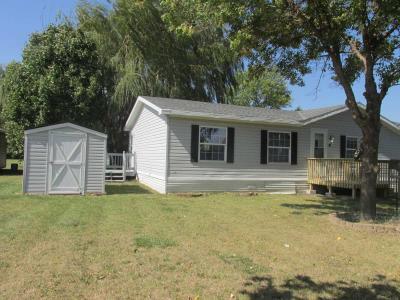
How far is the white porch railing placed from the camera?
18.1 meters

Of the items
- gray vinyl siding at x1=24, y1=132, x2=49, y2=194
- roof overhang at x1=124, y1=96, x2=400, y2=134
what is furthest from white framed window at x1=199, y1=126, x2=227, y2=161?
gray vinyl siding at x1=24, y1=132, x2=49, y2=194

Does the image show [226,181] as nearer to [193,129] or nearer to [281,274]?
[193,129]

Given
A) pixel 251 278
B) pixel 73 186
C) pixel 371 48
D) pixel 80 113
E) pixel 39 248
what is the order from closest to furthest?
pixel 251 278
pixel 39 248
pixel 371 48
pixel 73 186
pixel 80 113

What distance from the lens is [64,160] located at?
12203mm

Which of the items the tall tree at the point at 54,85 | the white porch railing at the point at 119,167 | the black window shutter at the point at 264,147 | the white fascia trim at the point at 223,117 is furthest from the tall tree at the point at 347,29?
the tall tree at the point at 54,85

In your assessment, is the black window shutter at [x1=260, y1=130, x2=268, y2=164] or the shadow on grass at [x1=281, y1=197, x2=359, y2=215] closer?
the shadow on grass at [x1=281, y1=197, x2=359, y2=215]

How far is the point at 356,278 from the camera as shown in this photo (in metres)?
5.12

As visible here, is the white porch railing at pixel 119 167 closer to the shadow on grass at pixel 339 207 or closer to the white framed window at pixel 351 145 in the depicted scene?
the shadow on grass at pixel 339 207

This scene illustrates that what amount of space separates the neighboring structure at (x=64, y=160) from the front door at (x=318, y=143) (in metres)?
9.10

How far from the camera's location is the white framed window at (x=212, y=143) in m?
14.5

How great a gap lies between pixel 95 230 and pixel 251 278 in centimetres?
363

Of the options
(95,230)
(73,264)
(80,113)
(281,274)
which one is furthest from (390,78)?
(80,113)

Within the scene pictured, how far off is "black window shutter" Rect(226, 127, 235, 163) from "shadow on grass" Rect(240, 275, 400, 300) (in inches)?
389

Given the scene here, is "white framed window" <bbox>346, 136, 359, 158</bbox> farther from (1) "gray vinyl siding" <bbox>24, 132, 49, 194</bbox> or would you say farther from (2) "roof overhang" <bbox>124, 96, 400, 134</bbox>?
(1) "gray vinyl siding" <bbox>24, 132, 49, 194</bbox>
